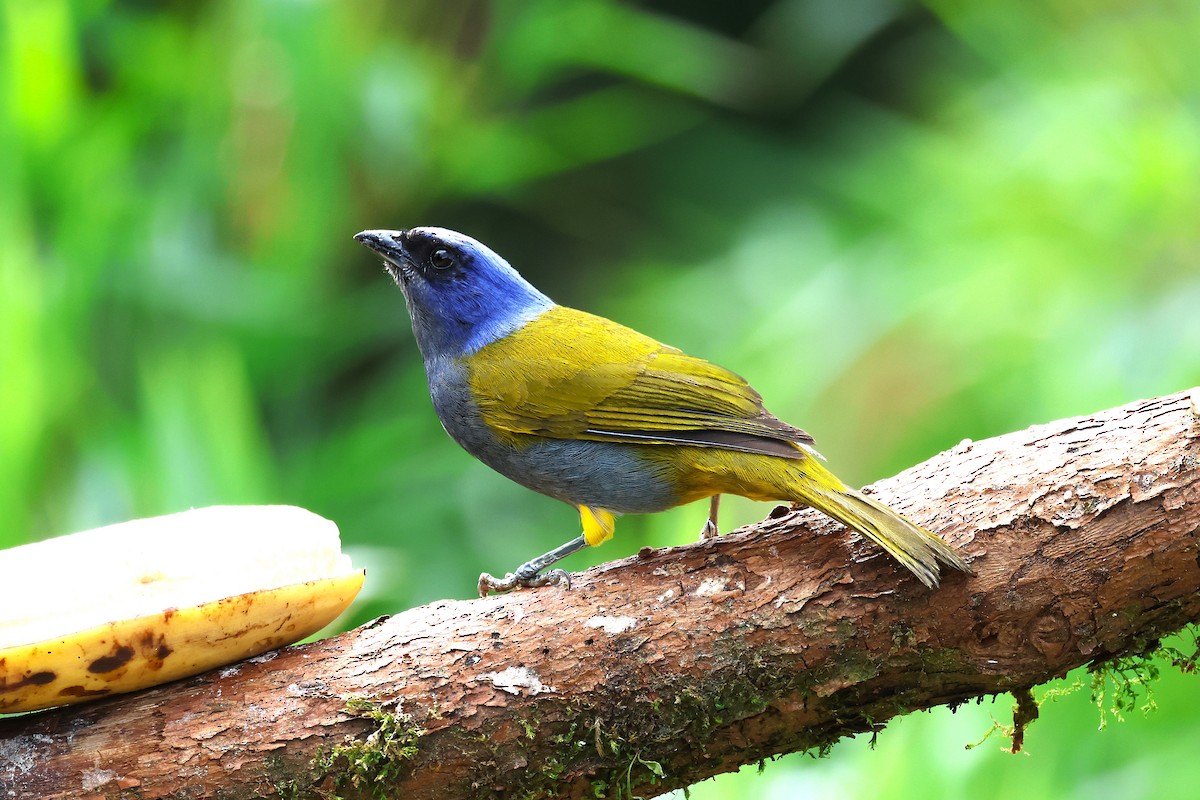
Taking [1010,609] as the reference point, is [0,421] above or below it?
above

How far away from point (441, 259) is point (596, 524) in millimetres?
818

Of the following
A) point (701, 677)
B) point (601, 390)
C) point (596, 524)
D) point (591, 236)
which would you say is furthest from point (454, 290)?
point (591, 236)

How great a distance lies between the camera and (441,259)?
318cm

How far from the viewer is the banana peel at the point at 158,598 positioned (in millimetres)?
2143

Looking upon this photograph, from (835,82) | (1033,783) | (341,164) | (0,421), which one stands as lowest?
(1033,783)

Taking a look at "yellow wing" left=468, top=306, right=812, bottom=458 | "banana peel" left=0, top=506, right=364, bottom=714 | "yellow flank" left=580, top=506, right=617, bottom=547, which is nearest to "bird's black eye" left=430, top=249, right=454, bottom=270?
"yellow wing" left=468, top=306, right=812, bottom=458

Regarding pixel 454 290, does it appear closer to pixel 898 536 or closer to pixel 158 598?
pixel 158 598

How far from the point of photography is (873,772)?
11.5ft

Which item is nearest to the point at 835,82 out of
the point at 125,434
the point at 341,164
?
the point at 341,164

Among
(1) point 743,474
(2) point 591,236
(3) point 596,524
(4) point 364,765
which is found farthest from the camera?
(2) point 591,236

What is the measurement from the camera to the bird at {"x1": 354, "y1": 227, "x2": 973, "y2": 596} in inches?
101

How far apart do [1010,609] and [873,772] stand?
1478 millimetres

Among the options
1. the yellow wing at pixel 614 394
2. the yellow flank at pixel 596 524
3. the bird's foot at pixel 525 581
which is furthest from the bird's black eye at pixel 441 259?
the bird's foot at pixel 525 581

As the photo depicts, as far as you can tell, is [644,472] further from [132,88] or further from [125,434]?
[132,88]
